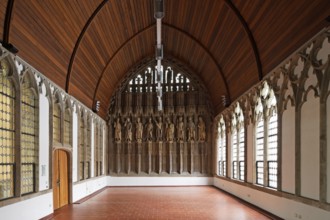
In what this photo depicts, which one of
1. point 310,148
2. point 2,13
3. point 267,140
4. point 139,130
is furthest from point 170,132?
point 2,13

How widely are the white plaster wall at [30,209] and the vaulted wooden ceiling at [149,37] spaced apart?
13.2 ft

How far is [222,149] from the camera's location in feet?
76.2

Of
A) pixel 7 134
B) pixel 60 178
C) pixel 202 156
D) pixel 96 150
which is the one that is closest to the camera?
pixel 7 134

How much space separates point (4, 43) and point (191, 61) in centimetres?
1700

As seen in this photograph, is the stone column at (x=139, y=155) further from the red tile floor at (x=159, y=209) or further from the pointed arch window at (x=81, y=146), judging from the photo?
the red tile floor at (x=159, y=209)

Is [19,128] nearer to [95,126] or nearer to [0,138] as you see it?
[0,138]

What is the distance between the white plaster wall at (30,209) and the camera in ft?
29.1

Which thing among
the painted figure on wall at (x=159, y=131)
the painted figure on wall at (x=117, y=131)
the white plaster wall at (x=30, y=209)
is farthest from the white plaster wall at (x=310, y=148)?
the painted figure on wall at (x=117, y=131)

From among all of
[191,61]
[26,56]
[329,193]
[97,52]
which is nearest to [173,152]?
[191,61]

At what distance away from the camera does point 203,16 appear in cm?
1717

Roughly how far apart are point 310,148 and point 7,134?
757 centimetres

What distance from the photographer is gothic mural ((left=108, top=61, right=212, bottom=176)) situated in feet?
84.3

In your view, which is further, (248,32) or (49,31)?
(248,32)

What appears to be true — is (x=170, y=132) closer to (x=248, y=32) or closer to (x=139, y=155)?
(x=139, y=155)
